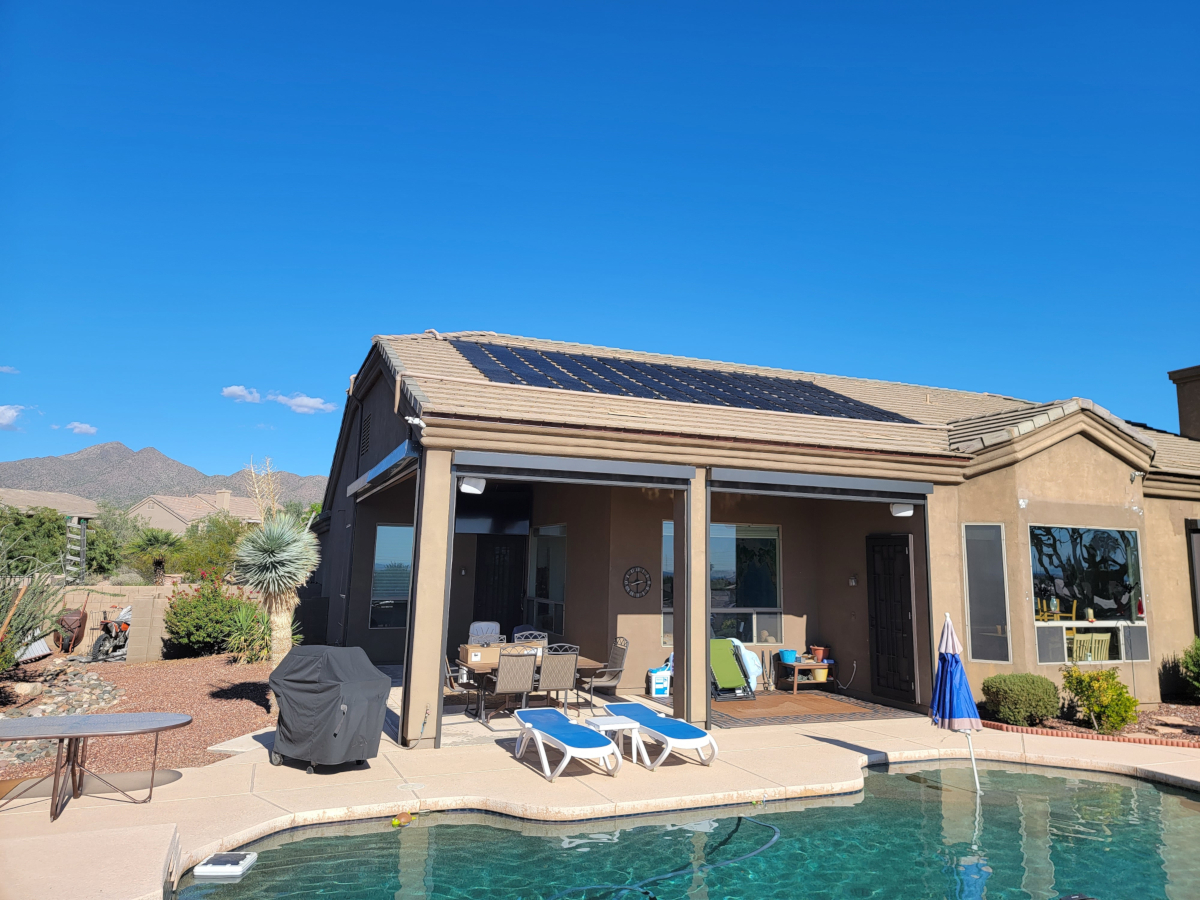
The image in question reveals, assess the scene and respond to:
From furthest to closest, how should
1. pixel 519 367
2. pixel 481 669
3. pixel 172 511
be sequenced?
1. pixel 172 511
2. pixel 519 367
3. pixel 481 669

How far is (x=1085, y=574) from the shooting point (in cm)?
1144

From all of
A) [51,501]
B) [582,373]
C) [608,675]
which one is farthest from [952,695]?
[51,501]

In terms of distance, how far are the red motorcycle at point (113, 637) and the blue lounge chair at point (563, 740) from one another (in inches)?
450

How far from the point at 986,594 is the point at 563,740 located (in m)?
7.45

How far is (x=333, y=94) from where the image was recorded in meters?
16.3

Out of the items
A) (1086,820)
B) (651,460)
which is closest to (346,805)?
(651,460)

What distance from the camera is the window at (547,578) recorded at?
46.1 ft

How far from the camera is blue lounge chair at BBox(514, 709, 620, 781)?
7.15 meters

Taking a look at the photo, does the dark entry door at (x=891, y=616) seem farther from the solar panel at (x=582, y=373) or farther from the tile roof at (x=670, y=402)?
the solar panel at (x=582, y=373)

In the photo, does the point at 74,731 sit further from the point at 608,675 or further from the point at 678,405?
the point at 678,405

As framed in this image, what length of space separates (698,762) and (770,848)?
2.23 meters

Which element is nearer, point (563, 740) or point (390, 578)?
point (563, 740)

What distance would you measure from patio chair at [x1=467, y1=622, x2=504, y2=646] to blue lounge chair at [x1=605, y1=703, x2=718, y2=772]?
4.21 meters

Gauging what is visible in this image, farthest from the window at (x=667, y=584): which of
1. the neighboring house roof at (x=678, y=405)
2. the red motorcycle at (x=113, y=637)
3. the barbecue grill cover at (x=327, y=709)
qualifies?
the red motorcycle at (x=113, y=637)
